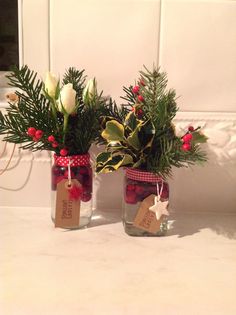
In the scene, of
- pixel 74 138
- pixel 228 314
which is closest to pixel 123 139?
pixel 74 138

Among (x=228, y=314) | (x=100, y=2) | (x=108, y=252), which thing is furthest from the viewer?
(x=100, y=2)

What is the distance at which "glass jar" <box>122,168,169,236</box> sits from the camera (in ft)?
2.27

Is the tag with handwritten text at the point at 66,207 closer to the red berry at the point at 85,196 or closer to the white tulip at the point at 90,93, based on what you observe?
the red berry at the point at 85,196

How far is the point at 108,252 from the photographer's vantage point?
2.14 ft

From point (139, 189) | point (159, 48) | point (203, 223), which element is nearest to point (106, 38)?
point (159, 48)

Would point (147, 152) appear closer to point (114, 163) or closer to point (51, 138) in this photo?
point (114, 163)

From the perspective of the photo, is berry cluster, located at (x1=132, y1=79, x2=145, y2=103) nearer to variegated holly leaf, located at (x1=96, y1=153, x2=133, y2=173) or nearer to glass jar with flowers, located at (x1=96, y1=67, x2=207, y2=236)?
glass jar with flowers, located at (x1=96, y1=67, x2=207, y2=236)

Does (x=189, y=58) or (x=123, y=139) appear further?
(x=189, y=58)

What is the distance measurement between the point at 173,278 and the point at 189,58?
1.46ft

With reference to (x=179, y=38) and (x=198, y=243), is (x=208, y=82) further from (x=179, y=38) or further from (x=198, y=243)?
(x=198, y=243)

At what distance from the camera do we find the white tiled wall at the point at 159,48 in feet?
2.50

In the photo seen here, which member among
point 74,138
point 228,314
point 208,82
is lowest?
point 228,314

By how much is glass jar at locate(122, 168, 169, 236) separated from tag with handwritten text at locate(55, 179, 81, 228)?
93 millimetres

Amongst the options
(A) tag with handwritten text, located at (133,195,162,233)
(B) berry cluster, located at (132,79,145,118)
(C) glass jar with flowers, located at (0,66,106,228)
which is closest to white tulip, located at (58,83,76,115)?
(C) glass jar with flowers, located at (0,66,106,228)
